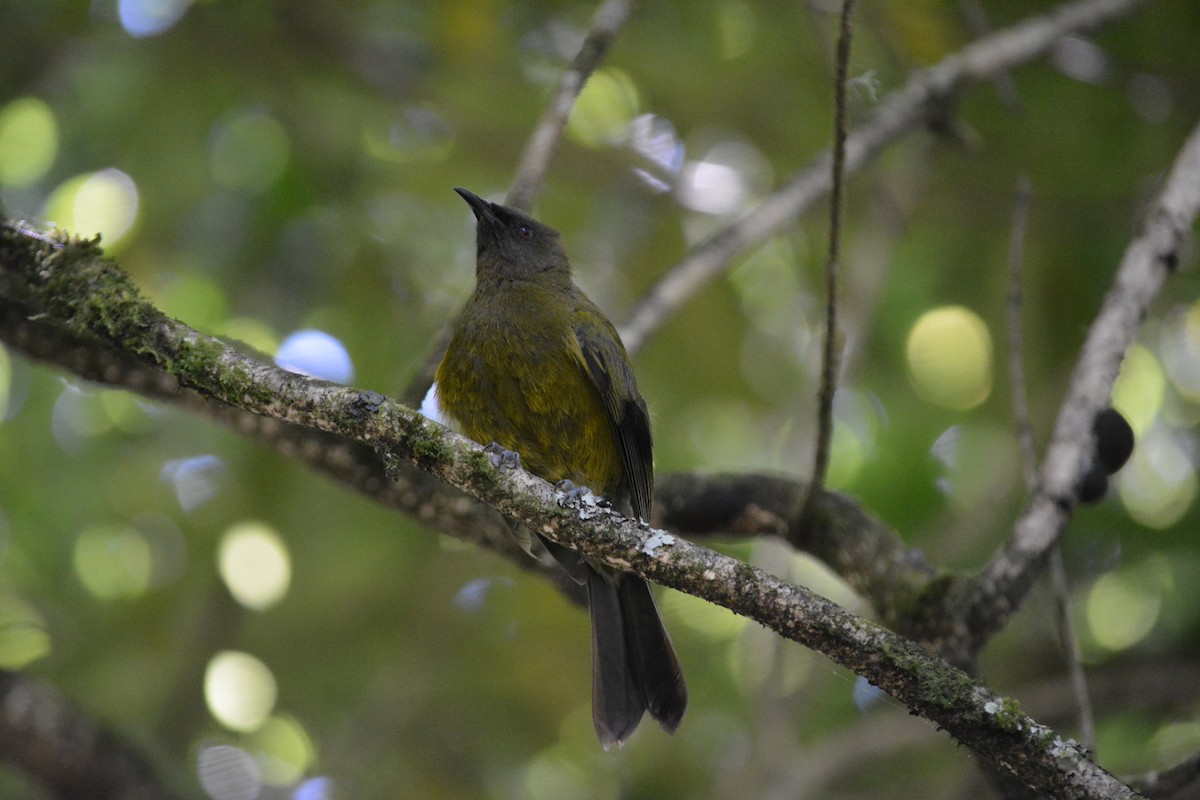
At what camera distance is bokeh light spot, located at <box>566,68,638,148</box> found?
5531mm

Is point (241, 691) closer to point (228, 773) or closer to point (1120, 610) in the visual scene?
point (228, 773)

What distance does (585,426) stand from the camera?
3.50 meters

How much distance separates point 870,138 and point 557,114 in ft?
4.57

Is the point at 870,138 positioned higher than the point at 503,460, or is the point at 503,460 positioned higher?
the point at 870,138

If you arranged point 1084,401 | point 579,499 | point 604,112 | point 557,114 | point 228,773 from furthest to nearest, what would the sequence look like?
point 604,112 < point 228,773 < point 557,114 < point 1084,401 < point 579,499

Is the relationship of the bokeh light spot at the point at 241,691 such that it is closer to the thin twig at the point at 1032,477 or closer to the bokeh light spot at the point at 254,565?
the bokeh light spot at the point at 254,565

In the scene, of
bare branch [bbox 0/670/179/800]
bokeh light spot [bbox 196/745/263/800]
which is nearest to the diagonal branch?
bare branch [bbox 0/670/179/800]

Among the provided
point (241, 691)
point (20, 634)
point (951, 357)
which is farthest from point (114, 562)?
point (951, 357)

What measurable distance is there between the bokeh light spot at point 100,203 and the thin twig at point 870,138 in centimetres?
272

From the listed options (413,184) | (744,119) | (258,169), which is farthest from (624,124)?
(258,169)

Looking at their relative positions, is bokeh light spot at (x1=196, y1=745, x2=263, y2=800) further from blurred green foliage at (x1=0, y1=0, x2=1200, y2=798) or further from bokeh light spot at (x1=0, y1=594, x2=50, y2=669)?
bokeh light spot at (x1=0, y1=594, x2=50, y2=669)

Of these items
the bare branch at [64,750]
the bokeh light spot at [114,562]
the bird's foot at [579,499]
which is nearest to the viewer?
the bird's foot at [579,499]

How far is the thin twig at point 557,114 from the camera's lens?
12.4 ft

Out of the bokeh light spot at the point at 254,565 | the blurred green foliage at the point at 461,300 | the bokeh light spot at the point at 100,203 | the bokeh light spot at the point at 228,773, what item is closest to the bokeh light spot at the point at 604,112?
the blurred green foliage at the point at 461,300
